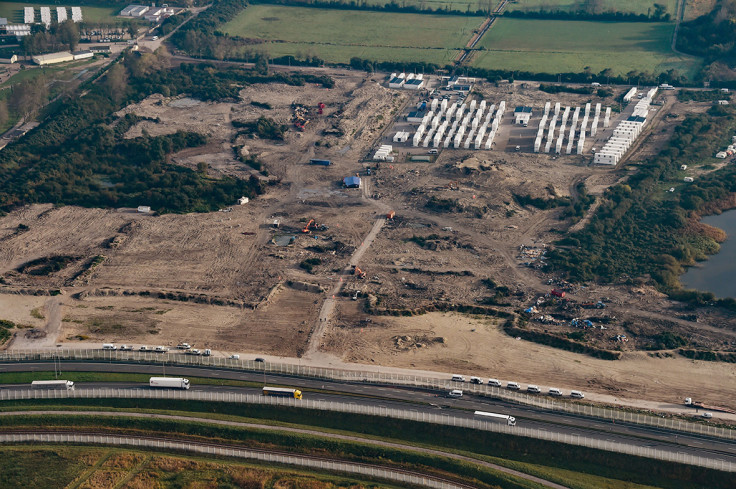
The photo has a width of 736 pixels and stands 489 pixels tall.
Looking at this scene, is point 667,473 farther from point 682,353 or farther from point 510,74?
point 510,74

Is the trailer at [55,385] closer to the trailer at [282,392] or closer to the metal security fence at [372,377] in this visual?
the metal security fence at [372,377]

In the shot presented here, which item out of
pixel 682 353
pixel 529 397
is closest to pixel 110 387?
pixel 529 397

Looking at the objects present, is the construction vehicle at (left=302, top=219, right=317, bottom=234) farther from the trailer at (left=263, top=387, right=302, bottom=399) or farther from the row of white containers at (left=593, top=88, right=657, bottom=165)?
the row of white containers at (left=593, top=88, right=657, bottom=165)

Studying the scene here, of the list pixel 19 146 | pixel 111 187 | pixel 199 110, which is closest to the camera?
pixel 111 187

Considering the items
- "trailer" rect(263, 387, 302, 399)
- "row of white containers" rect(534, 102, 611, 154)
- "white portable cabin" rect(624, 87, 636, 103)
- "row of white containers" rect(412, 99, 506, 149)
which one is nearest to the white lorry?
"trailer" rect(263, 387, 302, 399)

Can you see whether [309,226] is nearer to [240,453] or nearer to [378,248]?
[378,248]

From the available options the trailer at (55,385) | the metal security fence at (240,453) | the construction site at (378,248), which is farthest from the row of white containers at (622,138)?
the trailer at (55,385)
